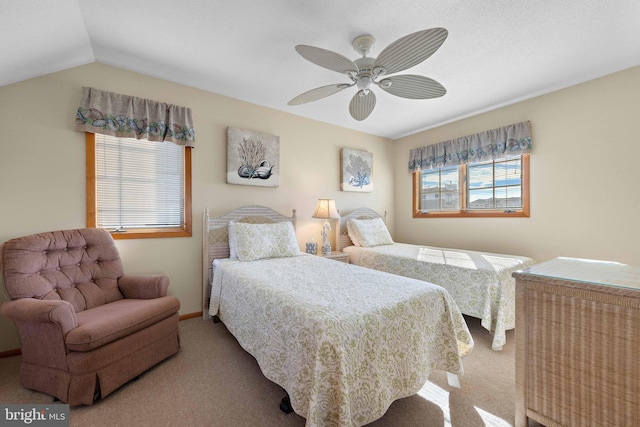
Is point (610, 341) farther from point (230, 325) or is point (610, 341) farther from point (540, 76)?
point (540, 76)

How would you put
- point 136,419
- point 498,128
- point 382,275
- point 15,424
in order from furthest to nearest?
point 498,128 → point 382,275 → point 136,419 → point 15,424

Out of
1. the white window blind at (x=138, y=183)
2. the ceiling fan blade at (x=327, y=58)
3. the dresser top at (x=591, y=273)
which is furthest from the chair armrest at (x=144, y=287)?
the dresser top at (x=591, y=273)

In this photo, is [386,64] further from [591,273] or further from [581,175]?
[581,175]

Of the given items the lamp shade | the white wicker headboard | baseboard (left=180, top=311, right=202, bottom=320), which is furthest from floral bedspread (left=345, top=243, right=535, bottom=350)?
baseboard (left=180, top=311, right=202, bottom=320)

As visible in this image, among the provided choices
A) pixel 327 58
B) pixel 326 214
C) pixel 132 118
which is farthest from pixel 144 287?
pixel 327 58

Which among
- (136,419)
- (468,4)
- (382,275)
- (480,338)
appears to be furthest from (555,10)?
(136,419)

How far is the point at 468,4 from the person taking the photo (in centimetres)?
171

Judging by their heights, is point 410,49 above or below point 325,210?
above

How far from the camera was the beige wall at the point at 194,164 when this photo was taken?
2.12 meters

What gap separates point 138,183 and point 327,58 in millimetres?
2309

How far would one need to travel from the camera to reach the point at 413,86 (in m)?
1.94

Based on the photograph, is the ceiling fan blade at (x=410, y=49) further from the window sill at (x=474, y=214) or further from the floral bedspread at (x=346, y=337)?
the window sill at (x=474, y=214)

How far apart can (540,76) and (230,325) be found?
12.9 ft

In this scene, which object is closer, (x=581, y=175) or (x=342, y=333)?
(x=342, y=333)
